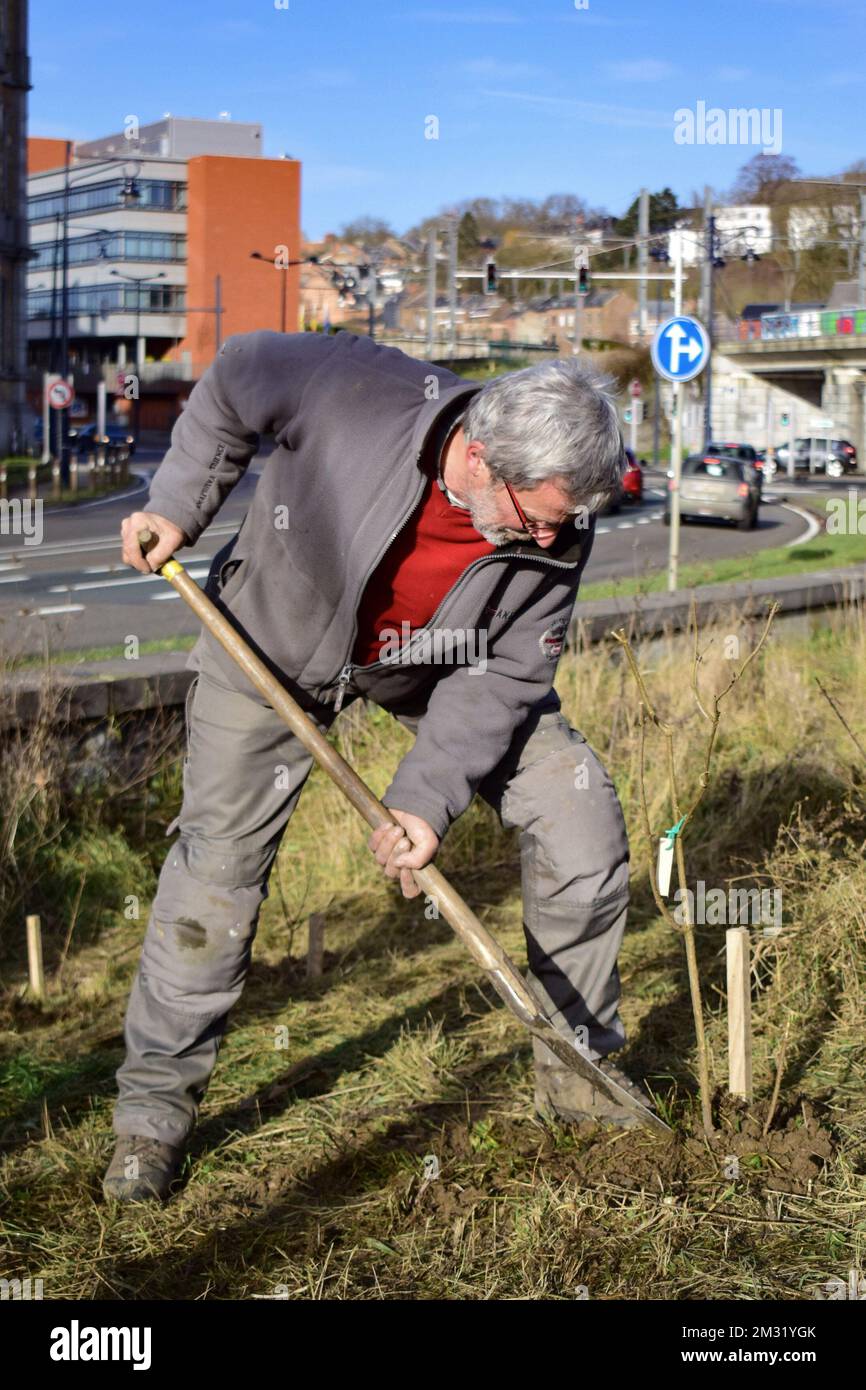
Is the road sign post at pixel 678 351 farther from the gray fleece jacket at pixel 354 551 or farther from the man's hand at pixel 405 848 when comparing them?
the man's hand at pixel 405 848

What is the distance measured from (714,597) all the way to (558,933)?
478cm

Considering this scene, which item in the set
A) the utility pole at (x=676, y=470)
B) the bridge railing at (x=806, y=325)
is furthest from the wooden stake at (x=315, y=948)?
the bridge railing at (x=806, y=325)

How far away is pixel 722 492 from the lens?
28.4 metres

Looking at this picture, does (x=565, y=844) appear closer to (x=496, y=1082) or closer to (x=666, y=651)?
(x=496, y=1082)

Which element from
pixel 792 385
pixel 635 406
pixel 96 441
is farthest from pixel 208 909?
pixel 792 385

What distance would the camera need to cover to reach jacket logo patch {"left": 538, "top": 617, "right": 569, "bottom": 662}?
11.1 feet

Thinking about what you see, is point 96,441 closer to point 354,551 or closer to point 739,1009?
point 354,551

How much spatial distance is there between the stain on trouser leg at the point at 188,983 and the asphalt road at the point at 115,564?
2049 millimetres

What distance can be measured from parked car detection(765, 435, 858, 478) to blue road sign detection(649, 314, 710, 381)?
4032cm

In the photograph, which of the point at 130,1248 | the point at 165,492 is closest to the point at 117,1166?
the point at 130,1248

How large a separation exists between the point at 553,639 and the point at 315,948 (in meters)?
1.61

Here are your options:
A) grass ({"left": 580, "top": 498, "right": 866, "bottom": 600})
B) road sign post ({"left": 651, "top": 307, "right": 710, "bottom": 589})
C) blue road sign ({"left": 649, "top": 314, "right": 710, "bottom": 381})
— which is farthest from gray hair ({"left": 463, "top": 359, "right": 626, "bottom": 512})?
blue road sign ({"left": 649, "top": 314, "right": 710, "bottom": 381})

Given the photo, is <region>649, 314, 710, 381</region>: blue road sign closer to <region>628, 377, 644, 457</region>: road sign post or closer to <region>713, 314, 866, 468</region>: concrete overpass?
<region>628, 377, 644, 457</region>: road sign post
